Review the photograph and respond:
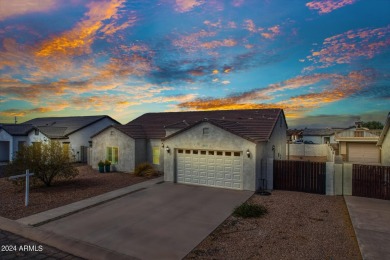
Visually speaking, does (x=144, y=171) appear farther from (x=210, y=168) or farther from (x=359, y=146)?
(x=359, y=146)

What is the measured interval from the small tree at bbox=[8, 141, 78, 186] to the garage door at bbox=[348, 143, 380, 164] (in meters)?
31.3

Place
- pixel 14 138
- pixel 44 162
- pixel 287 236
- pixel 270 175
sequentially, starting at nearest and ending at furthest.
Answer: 1. pixel 287 236
2. pixel 270 175
3. pixel 44 162
4. pixel 14 138

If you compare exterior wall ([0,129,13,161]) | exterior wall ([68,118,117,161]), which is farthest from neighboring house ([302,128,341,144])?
exterior wall ([0,129,13,161])

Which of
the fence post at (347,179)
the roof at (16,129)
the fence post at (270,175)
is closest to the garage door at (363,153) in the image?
the fence post at (347,179)

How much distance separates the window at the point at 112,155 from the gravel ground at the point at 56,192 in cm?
278

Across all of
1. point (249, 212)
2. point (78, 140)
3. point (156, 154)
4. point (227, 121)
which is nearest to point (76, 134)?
point (78, 140)

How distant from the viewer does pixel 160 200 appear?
11.8 metres

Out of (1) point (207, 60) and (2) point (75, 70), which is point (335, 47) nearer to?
(1) point (207, 60)

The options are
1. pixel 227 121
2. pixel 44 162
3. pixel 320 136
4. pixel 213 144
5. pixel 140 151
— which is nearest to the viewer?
pixel 44 162

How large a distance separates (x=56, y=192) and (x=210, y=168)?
8.99 m

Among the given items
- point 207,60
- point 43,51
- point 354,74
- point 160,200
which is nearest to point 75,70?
point 43,51

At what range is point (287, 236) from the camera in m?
7.66

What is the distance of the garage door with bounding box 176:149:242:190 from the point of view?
14055mm

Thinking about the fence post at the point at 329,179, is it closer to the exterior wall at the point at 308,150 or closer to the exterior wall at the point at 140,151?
the exterior wall at the point at 140,151
